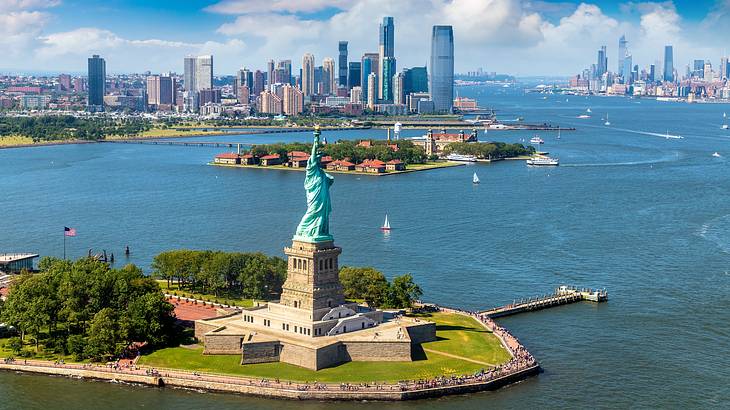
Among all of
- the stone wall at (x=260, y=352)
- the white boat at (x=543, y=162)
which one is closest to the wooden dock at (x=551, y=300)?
the stone wall at (x=260, y=352)

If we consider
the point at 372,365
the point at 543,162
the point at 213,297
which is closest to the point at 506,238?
the point at 213,297

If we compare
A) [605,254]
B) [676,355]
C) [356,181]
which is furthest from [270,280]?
[356,181]

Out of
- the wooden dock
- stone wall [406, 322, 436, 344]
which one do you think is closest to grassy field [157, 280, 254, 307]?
stone wall [406, 322, 436, 344]

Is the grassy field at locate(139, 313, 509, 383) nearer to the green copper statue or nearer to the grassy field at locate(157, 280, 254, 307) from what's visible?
the green copper statue

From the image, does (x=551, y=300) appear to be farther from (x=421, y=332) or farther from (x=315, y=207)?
(x=315, y=207)

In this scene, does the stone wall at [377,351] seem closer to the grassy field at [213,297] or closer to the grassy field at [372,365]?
the grassy field at [372,365]

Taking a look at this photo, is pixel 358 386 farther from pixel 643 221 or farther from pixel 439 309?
pixel 643 221
